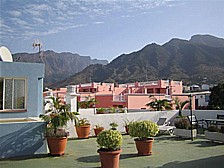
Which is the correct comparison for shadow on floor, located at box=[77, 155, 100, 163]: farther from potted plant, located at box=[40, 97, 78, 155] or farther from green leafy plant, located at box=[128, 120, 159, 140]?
green leafy plant, located at box=[128, 120, 159, 140]

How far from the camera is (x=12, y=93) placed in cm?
1075

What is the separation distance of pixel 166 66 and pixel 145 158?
49451 millimetres

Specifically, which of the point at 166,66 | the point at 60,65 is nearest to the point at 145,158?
the point at 166,66

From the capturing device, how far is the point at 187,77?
169 feet

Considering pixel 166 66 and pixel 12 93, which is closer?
pixel 12 93

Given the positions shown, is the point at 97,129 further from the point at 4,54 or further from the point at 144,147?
the point at 4,54

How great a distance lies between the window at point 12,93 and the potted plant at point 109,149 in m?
4.92

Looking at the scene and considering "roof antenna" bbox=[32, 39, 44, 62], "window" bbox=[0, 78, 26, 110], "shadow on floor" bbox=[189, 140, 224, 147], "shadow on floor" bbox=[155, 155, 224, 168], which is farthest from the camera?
"roof antenna" bbox=[32, 39, 44, 62]

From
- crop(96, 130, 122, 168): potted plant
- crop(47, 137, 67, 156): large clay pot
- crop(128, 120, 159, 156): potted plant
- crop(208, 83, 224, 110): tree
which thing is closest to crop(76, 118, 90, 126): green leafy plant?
crop(47, 137, 67, 156): large clay pot

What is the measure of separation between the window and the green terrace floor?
102 inches

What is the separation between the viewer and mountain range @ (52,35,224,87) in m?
49.8

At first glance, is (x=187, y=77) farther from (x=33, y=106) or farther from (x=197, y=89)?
(x=33, y=106)

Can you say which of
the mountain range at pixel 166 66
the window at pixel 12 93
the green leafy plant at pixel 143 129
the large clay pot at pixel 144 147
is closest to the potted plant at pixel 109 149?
the green leafy plant at pixel 143 129

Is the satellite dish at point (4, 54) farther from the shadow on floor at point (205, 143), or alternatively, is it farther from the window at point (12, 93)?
the shadow on floor at point (205, 143)
